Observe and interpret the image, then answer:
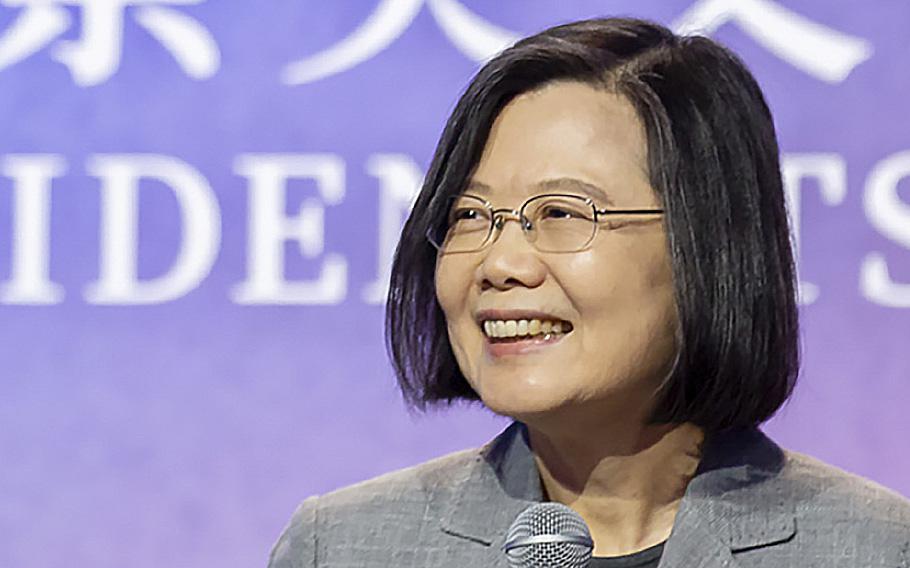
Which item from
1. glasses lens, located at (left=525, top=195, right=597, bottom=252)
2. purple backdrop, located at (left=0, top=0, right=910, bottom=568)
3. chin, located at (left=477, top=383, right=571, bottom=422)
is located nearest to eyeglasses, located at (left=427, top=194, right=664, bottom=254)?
glasses lens, located at (left=525, top=195, right=597, bottom=252)

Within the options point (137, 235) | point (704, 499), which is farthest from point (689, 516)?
point (137, 235)

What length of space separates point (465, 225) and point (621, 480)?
0.93 ft

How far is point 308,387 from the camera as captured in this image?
2.22 meters

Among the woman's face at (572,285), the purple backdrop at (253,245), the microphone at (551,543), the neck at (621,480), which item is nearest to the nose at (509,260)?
the woman's face at (572,285)

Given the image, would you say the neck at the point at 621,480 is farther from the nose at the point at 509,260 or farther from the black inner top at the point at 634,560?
the nose at the point at 509,260

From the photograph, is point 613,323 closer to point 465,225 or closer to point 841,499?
point 465,225

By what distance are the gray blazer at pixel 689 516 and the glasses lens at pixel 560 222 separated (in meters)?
0.27

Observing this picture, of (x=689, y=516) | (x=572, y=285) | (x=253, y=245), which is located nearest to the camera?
(x=572, y=285)

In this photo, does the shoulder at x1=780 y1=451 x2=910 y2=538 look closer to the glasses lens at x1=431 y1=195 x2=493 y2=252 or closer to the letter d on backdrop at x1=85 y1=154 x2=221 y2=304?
the glasses lens at x1=431 y1=195 x2=493 y2=252

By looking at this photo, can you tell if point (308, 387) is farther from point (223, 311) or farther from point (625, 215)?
point (625, 215)

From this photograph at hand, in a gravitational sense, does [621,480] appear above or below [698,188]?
below

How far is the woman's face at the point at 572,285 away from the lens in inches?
56.2

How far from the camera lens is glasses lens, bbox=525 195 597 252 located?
56.6 inches

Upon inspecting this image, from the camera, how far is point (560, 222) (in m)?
1.45
